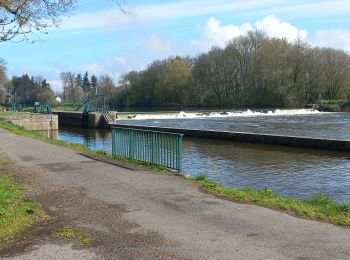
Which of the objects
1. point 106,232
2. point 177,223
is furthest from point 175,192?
point 106,232

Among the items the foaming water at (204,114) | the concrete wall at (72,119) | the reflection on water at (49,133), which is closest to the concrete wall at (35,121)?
the reflection on water at (49,133)

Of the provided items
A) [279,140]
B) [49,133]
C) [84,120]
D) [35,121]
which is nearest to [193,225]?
[279,140]

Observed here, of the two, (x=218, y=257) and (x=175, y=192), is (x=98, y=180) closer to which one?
(x=175, y=192)

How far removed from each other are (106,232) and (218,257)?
1.88m

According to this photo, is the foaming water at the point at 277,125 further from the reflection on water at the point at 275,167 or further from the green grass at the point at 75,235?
the green grass at the point at 75,235

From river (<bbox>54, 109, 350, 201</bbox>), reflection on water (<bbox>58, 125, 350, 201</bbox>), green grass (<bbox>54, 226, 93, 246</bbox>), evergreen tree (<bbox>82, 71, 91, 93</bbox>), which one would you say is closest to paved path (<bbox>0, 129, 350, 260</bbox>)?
green grass (<bbox>54, 226, 93, 246</bbox>)

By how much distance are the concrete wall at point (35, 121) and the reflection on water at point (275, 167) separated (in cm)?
2269

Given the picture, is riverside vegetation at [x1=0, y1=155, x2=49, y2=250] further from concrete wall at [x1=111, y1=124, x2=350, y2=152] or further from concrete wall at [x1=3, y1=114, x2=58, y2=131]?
concrete wall at [x1=3, y1=114, x2=58, y2=131]

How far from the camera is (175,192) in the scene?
9.53 meters

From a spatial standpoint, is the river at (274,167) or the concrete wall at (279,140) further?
the concrete wall at (279,140)

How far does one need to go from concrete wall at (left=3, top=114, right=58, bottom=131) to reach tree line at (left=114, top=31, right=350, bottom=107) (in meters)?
53.9

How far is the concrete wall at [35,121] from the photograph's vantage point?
45594 millimetres

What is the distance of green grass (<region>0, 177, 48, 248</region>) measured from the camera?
21.5 feet

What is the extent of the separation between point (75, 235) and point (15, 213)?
1526 mm
